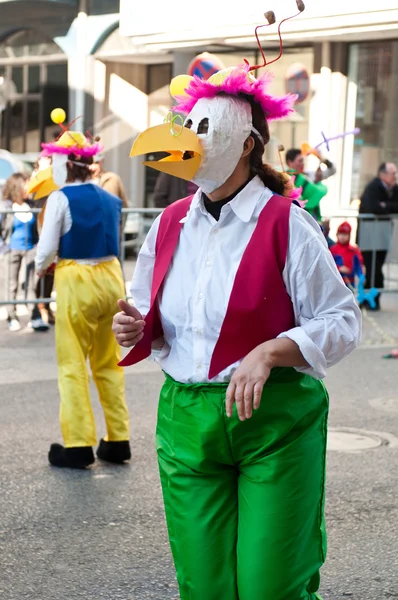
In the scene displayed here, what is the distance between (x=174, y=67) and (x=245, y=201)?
55.4ft

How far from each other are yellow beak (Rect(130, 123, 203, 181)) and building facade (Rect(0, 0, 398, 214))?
12.2m

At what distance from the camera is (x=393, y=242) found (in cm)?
1327

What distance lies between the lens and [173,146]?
3.06 meters

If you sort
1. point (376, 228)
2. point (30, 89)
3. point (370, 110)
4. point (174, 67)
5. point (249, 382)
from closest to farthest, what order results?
point (249, 382)
point (376, 228)
point (370, 110)
point (174, 67)
point (30, 89)

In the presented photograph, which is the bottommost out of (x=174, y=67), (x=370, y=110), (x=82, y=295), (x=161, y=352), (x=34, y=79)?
(x=82, y=295)

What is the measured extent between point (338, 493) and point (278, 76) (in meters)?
13.7

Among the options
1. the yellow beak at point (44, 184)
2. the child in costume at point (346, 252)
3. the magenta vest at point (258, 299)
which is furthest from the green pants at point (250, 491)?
the child in costume at point (346, 252)

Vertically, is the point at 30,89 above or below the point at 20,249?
above

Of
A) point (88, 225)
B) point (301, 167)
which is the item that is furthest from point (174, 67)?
point (88, 225)

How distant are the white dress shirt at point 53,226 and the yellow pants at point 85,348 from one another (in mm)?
140

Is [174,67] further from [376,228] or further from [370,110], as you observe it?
[376,228]

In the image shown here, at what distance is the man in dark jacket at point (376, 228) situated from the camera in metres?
13.1

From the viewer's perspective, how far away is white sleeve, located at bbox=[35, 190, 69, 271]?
604cm

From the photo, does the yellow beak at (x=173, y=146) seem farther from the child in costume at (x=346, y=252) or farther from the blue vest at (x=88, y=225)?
the child in costume at (x=346, y=252)
